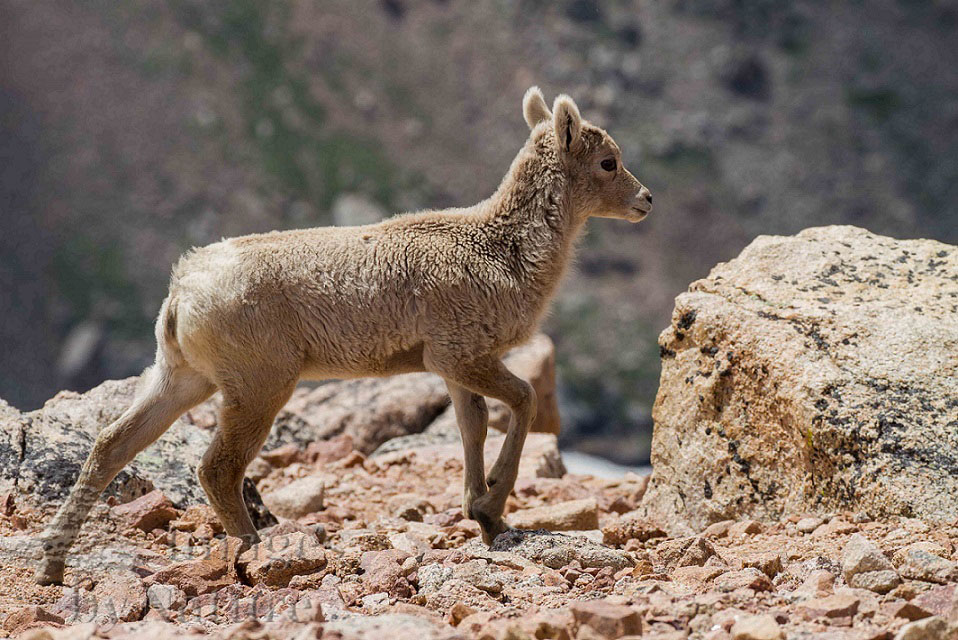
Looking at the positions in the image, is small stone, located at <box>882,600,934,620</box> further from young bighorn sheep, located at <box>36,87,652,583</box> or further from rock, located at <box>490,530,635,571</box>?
young bighorn sheep, located at <box>36,87,652,583</box>

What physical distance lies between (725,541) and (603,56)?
11958cm

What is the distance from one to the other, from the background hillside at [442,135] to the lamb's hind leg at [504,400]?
8558 centimetres

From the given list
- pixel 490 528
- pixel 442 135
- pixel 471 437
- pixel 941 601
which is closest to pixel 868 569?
pixel 941 601

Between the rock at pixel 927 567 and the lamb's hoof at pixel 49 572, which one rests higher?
the lamb's hoof at pixel 49 572

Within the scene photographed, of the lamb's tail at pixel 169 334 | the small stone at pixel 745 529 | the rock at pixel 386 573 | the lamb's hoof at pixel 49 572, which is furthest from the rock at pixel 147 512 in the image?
the small stone at pixel 745 529

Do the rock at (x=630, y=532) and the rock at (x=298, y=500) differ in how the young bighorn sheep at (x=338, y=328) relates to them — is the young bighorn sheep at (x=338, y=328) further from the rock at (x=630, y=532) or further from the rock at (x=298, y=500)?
the rock at (x=298, y=500)

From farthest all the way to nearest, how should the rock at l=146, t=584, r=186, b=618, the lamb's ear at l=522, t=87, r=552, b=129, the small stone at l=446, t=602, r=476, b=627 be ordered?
the lamb's ear at l=522, t=87, r=552, b=129
the rock at l=146, t=584, r=186, b=618
the small stone at l=446, t=602, r=476, b=627

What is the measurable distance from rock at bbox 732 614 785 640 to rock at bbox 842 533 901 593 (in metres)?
1.03

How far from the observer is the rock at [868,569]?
6242mm

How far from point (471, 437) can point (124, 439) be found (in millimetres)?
2785

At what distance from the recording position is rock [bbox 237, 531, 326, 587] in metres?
7.33

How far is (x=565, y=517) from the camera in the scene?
31.8ft

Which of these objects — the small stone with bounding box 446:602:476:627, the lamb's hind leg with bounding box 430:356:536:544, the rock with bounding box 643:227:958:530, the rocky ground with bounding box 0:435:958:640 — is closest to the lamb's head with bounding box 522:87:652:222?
the rock with bounding box 643:227:958:530

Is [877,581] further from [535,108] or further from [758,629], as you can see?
[535,108]
